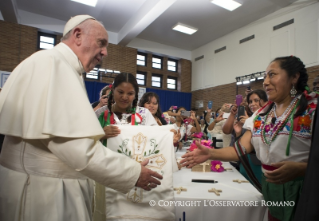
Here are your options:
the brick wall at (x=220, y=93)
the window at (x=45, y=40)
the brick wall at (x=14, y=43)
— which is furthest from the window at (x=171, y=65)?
the brick wall at (x=14, y=43)

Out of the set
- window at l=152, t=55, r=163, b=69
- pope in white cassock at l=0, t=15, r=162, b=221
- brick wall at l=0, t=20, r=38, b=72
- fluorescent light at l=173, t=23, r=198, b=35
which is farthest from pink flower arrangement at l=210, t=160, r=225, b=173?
window at l=152, t=55, r=163, b=69

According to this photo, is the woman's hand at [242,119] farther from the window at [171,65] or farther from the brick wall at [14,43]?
the window at [171,65]

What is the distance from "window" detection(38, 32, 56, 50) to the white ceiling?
2.94 feet

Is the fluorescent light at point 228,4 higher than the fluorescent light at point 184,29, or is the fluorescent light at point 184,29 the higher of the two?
the fluorescent light at point 184,29

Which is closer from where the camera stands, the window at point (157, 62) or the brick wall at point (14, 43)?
the brick wall at point (14, 43)

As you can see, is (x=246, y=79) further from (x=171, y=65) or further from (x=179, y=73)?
(x=171, y=65)

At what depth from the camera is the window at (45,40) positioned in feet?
30.5

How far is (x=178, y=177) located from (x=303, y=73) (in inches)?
54.6

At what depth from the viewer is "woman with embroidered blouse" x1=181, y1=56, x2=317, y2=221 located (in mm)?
1349

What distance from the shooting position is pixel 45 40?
940cm

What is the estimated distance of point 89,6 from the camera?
823 centimetres

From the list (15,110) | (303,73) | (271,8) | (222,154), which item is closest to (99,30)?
(15,110)

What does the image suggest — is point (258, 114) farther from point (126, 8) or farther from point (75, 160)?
point (126, 8)

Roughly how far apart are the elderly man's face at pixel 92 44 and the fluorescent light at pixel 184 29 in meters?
9.14
